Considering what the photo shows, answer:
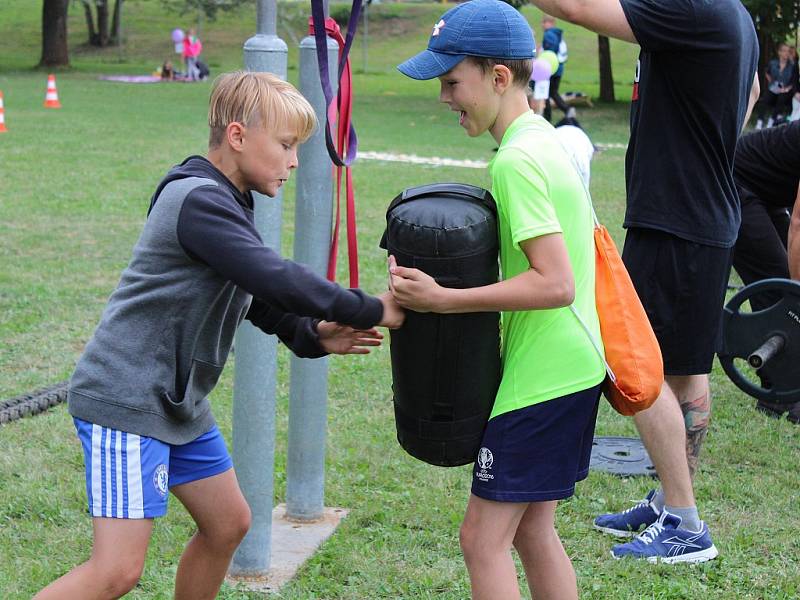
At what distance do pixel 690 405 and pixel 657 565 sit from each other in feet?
2.31

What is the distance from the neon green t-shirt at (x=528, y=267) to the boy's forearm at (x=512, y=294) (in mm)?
96

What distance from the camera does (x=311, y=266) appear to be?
3959 mm

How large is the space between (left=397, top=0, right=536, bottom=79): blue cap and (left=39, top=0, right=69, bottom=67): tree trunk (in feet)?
125

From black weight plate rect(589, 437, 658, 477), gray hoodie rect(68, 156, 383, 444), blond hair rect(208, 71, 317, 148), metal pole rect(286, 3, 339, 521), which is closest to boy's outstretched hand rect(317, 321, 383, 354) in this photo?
gray hoodie rect(68, 156, 383, 444)

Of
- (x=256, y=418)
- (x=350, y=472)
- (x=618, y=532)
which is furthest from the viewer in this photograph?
(x=350, y=472)

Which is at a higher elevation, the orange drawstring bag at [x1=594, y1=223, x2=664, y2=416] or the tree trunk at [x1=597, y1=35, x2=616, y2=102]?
the orange drawstring bag at [x1=594, y1=223, x2=664, y2=416]

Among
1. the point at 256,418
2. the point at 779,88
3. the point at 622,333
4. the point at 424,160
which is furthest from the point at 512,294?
the point at 779,88

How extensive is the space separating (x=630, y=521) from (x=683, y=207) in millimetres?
1254

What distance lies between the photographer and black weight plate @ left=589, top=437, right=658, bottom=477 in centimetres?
485

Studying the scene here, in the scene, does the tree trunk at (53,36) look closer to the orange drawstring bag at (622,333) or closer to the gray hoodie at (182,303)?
the gray hoodie at (182,303)

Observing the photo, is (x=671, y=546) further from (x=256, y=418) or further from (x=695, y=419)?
(x=256, y=418)

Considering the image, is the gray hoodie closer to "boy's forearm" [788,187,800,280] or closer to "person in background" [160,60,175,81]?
"boy's forearm" [788,187,800,280]

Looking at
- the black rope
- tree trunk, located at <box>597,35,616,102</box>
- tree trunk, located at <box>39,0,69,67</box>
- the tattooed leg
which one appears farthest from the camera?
tree trunk, located at <box>39,0,69,67</box>

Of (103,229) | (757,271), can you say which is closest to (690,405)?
(757,271)
